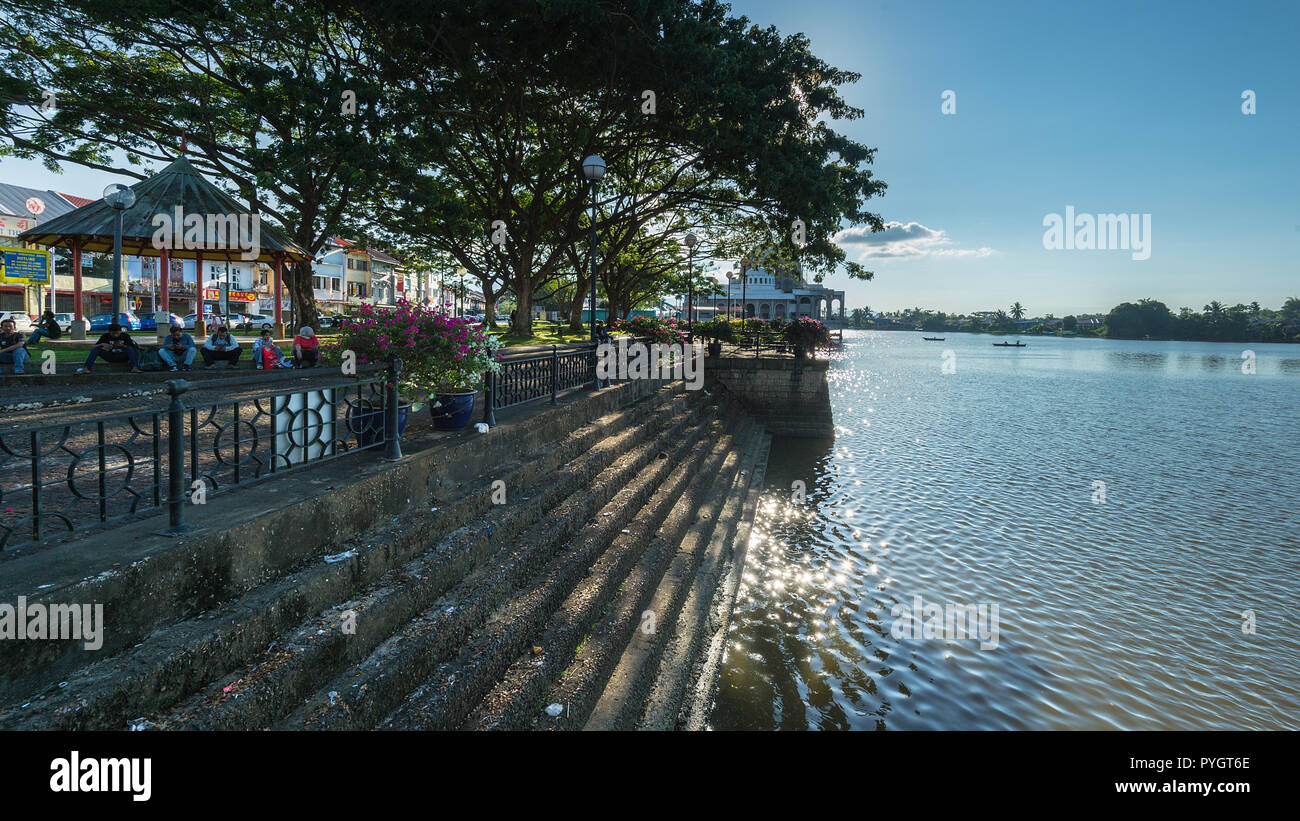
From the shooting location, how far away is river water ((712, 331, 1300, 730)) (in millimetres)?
6211

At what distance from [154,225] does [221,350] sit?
393 centimetres

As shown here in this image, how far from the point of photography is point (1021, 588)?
29.9 ft

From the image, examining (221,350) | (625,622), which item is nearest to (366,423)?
(625,622)

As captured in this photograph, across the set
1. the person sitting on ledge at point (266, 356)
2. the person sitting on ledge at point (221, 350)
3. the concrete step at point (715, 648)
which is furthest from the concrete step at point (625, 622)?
the person sitting on ledge at point (221, 350)

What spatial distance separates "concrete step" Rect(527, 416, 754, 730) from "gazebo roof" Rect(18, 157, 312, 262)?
1291 centimetres

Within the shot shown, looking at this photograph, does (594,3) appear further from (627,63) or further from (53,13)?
(53,13)

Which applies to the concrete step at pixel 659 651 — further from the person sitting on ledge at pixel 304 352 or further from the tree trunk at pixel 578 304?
the tree trunk at pixel 578 304

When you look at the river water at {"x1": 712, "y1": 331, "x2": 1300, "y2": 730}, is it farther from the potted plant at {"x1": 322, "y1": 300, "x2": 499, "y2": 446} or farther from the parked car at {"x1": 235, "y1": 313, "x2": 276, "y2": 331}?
the parked car at {"x1": 235, "y1": 313, "x2": 276, "y2": 331}

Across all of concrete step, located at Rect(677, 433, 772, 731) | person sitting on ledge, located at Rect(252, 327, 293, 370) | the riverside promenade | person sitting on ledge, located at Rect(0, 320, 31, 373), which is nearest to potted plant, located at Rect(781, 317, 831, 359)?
concrete step, located at Rect(677, 433, 772, 731)

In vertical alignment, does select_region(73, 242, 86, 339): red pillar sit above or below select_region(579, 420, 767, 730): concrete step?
above

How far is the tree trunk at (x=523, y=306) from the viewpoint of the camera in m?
25.9

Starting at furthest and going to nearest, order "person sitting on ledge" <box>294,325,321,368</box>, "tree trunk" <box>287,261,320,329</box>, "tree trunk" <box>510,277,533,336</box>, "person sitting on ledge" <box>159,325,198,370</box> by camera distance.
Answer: "tree trunk" <box>510,277,533,336</box>, "tree trunk" <box>287,261,320,329</box>, "person sitting on ledge" <box>294,325,321,368</box>, "person sitting on ledge" <box>159,325,198,370</box>
